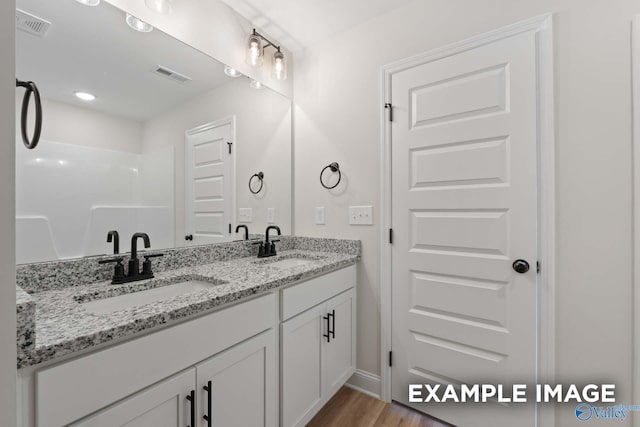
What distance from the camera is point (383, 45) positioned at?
1.85 m

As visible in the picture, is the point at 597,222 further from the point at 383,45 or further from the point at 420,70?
the point at 383,45

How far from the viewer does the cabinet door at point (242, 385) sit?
990mm

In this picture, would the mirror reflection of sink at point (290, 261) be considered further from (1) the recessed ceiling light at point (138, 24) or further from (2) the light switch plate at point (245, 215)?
(1) the recessed ceiling light at point (138, 24)

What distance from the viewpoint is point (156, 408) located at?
2.80ft

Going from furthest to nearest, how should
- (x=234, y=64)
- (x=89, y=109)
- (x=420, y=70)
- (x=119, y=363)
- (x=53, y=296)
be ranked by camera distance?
(x=234, y=64), (x=420, y=70), (x=89, y=109), (x=53, y=296), (x=119, y=363)

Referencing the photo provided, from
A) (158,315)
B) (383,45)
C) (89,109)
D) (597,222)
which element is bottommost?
(158,315)

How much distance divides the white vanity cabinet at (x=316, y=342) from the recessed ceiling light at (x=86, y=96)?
1.22m

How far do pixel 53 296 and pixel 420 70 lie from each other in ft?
6.74

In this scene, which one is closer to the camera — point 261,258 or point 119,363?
point 119,363

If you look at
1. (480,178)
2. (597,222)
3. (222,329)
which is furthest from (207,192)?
(597,222)

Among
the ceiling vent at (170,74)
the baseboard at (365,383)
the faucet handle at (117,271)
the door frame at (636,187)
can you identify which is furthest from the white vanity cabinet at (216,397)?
the door frame at (636,187)

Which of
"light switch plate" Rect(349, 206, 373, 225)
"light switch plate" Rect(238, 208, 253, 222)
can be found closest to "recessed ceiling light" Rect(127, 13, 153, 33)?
"light switch plate" Rect(238, 208, 253, 222)

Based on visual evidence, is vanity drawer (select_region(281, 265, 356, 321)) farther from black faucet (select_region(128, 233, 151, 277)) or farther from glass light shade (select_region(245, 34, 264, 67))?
glass light shade (select_region(245, 34, 264, 67))

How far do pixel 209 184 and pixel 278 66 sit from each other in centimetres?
104
